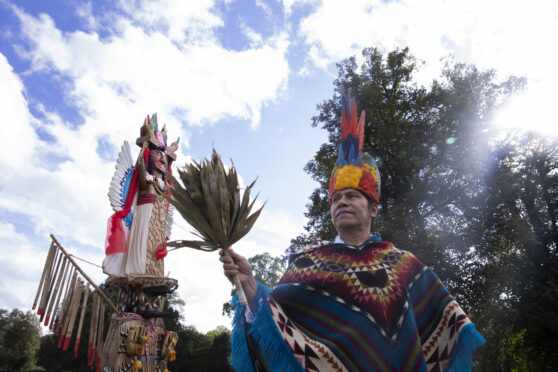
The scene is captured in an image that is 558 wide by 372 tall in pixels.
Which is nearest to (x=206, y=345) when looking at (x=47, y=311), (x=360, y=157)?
(x=47, y=311)

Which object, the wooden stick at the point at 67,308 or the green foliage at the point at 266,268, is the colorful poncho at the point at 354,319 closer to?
the wooden stick at the point at 67,308

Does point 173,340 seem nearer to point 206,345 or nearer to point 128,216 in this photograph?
point 128,216

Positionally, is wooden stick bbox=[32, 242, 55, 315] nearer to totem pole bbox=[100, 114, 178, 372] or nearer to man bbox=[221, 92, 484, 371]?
totem pole bbox=[100, 114, 178, 372]

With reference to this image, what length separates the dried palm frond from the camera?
2.49 meters

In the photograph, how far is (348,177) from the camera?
11.3ft

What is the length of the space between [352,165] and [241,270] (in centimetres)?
152

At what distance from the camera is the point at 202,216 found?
253 cm

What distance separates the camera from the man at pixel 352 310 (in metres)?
2.61

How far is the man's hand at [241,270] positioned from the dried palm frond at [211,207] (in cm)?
5

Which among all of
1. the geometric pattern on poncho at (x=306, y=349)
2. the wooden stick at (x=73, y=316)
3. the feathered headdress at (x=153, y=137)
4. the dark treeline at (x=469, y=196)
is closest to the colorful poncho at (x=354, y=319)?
the geometric pattern on poncho at (x=306, y=349)

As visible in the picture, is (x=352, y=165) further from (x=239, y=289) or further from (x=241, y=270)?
(x=239, y=289)

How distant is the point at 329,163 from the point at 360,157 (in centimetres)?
1389

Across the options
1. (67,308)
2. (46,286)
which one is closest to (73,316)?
(67,308)

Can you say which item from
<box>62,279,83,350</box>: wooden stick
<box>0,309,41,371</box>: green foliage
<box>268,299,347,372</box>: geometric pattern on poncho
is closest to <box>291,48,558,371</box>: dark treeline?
<box>62,279,83,350</box>: wooden stick
